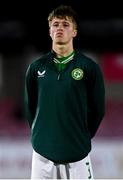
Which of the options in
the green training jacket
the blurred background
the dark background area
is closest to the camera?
the green training jacket

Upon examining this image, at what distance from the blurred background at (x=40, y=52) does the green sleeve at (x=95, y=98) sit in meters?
4.36

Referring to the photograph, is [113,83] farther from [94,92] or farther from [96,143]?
[94,92]

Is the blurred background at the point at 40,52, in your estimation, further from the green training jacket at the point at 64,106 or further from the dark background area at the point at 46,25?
the green training jacket at the point at 64,106

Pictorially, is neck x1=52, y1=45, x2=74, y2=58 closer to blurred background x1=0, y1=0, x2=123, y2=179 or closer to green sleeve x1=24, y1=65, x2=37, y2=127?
green sleeve x1=24, y1=65, x2=37, y2=127

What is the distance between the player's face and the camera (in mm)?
3801

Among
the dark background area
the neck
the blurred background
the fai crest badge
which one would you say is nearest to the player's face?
the neck

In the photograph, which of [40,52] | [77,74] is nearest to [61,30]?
[77,74]

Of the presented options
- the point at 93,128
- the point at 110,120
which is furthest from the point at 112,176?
the point at 110,120

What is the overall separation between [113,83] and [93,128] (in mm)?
10343

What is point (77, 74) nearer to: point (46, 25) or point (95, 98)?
point (95, 98)

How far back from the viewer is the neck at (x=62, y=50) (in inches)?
151

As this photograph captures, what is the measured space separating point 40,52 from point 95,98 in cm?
941

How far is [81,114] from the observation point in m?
3.79

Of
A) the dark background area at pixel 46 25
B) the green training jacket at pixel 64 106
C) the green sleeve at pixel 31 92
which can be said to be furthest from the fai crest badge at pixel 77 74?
the dark background area at pixel 46 25
